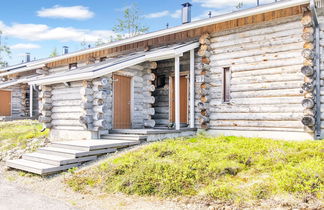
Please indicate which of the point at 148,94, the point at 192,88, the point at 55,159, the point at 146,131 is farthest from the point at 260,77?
the point at 55,159

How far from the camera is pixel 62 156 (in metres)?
8.53

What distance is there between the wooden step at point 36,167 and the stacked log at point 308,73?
636 cm

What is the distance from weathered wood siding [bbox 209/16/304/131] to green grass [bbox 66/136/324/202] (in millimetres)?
1504

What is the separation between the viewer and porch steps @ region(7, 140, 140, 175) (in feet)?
25.8

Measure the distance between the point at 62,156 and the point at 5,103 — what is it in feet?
53.3

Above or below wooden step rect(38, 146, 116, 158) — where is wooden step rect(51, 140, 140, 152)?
above

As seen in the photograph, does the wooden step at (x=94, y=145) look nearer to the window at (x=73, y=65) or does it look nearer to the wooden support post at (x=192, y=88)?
the wooden support post at (x=192, y=88)

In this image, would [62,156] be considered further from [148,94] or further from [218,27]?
[218,27]

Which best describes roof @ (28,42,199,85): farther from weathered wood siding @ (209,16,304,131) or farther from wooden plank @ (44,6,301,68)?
weathered wood siding @ (209,16,304,131)

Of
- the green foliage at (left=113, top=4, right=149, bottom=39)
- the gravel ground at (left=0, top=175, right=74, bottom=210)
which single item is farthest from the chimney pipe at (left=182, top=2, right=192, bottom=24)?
the green foliage at (left=113, top=4, right=149, bottom=39)

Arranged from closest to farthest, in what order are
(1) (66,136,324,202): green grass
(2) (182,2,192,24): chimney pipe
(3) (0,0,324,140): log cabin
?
(1) (66,136,324,202): green grass
(3) (0,0,324,140): log cabin
(2) (182,2,192,24): chimney pipe

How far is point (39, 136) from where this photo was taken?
1284 cm

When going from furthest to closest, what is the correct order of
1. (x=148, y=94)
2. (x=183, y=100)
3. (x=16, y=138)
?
1. (x=16, y=138)
2. (x=183, y=100)
3. (x=148, y=94)

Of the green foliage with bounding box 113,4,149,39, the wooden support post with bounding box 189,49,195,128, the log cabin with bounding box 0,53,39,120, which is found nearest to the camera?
the wooden support post with bounding box 189,49,195,128
